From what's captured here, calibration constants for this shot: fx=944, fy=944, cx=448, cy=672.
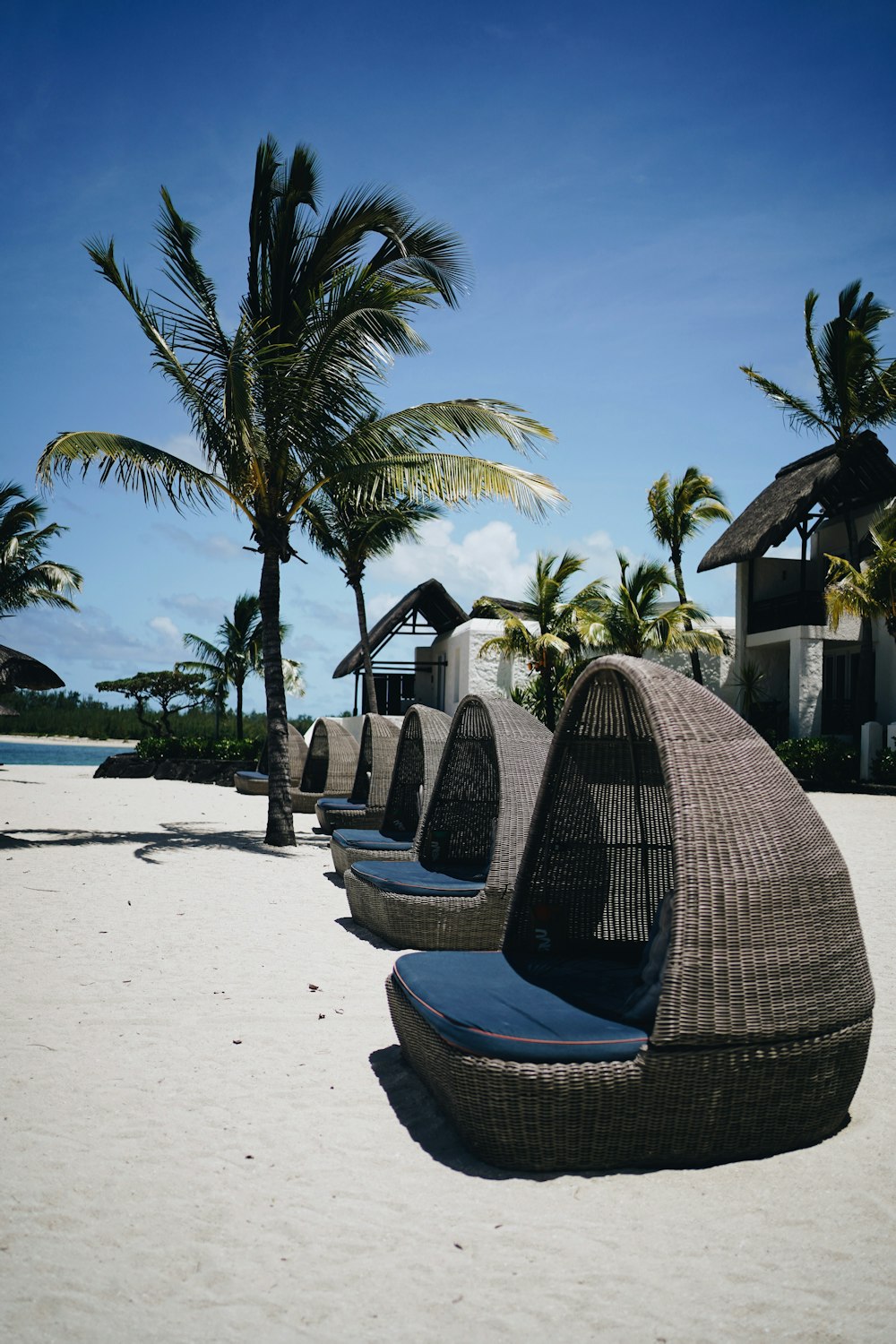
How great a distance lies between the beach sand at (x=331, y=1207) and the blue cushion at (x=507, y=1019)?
40 cm

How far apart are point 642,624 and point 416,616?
7499 mm

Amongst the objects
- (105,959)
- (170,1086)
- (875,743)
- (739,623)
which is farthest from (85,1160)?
(739,623)

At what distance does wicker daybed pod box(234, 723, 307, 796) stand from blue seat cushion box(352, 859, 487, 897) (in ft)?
31.6

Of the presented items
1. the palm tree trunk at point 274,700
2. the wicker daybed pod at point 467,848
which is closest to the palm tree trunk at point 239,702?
the palm tree trunk at point 274,700

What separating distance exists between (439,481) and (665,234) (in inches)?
128

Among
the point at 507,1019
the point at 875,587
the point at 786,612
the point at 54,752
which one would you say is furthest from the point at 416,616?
the point at 54,752

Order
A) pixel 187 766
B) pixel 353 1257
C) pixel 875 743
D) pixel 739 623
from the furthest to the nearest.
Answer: pixel 187 766
pixel 739 623
pixel 875 743
pixel 353 1257

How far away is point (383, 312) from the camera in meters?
10.1

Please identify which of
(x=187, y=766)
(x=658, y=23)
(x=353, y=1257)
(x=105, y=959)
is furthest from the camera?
(x=187, y=766)

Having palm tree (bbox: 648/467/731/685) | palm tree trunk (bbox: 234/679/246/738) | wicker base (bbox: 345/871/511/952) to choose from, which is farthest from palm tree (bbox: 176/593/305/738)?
wicker base (bbox: 345/871/511/952)

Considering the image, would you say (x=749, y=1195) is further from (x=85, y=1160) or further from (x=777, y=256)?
(x=777, y=256)

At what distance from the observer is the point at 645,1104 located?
288 centimetres

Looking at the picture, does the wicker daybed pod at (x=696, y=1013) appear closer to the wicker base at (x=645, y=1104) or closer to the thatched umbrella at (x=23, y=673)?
the wicker base at (x=645, y=1104)

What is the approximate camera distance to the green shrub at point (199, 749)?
83.6 ft
